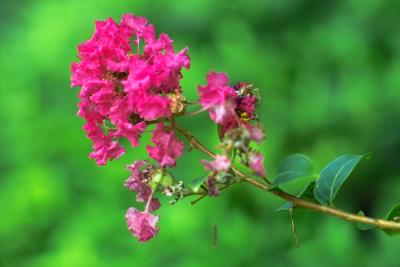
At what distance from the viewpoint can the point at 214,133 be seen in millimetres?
2930

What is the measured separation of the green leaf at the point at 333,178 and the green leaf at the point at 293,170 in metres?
0.10

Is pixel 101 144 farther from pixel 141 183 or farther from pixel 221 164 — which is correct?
pixel 221 164

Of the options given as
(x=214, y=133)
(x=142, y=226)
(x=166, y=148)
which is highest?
(x=166, y=148)

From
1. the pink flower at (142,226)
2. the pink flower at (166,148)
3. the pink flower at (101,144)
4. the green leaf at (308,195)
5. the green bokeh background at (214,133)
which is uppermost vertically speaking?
the pink flower at (166,148)

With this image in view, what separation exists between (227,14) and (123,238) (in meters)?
1.31

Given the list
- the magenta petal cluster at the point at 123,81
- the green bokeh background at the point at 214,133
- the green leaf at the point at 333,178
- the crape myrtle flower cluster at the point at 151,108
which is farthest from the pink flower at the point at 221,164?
the green bokeh background at the point at 214,133

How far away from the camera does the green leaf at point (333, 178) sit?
1.16 m

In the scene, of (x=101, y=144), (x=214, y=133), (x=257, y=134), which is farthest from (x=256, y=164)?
(x=214, y=133)

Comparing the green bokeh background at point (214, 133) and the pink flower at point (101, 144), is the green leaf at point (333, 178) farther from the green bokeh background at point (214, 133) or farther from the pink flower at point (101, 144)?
the green bokeh background at point (214, 133)

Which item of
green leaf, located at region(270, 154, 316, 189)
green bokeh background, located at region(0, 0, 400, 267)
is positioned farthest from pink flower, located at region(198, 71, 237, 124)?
green bokeh background, located at region(0, 0, 400, 267)

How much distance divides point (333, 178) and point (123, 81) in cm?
37

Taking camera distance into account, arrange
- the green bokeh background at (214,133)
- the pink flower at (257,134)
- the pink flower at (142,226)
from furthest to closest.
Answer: the green bokeh background at (214,133) → the pink flower at (142,226) → the pink flower at (257,134)

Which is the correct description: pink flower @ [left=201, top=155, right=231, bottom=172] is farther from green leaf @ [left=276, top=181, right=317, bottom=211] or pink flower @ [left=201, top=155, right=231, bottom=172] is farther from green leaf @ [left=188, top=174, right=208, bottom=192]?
green leaf @ [left=276, top=181, right=317, bottom=211]

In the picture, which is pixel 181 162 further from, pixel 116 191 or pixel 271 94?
pixel 271 94
